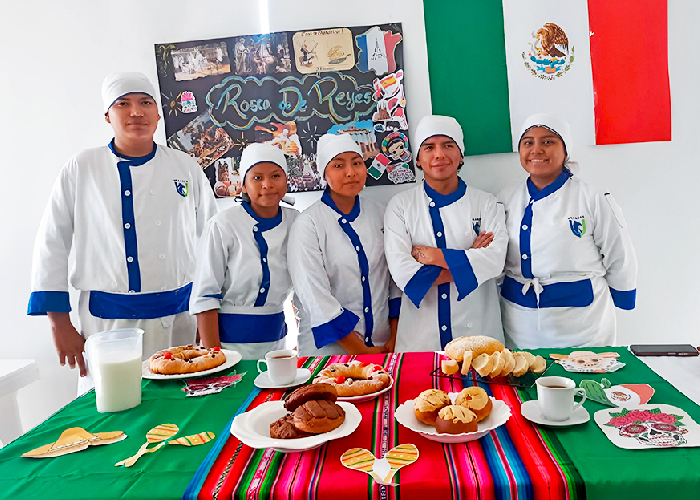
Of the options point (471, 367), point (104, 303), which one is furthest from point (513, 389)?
point (104, 303)

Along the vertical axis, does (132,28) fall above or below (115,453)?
above

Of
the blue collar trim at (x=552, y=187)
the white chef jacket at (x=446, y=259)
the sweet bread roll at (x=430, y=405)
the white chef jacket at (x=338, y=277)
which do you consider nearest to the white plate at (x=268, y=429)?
the sweet bread roll at (x=430, y=405)

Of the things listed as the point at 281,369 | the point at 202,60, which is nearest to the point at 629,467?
the point at 281,369

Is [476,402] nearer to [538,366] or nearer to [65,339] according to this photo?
[538,366]

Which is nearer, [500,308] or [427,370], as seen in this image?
[427,370]

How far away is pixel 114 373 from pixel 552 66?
2391mm

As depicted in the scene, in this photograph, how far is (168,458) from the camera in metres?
1.13

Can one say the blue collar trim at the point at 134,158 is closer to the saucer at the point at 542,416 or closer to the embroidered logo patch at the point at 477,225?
the embroidered logo patch at the point at 477,225

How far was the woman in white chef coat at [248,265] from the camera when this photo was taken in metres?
2.36

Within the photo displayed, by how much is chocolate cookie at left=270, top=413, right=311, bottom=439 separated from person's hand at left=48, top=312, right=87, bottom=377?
158 centimetres

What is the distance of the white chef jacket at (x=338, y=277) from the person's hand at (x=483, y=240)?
0.42 metres

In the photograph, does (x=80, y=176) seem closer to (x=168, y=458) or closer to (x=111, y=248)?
(x=111, y=248)

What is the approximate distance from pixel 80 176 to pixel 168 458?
1699mm

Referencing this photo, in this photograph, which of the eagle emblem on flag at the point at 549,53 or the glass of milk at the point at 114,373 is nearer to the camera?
the glass of milk at the point at 114,373
